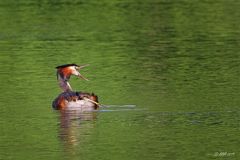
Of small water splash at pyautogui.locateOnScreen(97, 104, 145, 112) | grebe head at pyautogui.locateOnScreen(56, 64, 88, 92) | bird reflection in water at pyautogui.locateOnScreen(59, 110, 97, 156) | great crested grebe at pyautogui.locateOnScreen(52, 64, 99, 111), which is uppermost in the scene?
grebe head at pyautogui.locateOnScreen(56, 64, 88, 92)

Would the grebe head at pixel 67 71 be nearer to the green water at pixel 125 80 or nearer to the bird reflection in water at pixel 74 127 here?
the green water at pixel 125 80

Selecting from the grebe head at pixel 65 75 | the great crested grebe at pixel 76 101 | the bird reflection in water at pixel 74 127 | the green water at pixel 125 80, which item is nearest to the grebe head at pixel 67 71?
the grebe head at pixel 65 75

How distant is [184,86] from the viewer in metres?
24.8

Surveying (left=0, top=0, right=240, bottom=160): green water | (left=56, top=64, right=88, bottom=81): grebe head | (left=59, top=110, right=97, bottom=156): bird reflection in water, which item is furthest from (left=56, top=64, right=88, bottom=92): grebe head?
(left=59, top=110, right=97, bottom=156): bird reflection in water

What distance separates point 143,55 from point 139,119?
382 inches

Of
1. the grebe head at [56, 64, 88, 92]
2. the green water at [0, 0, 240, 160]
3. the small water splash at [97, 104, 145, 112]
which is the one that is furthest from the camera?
the grebe head at [56, 64, 88, 92]

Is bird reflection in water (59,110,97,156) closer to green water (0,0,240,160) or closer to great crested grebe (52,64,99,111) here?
green water (0,0,240,160)

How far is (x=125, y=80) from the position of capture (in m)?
25.8

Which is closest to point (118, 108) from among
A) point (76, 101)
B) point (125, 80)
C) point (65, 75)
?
point (76, 101)

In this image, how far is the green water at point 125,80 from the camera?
19.3 meters

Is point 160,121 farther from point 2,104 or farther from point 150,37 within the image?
Result: point 150,37

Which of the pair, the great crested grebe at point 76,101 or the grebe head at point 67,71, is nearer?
the great crested grebe at point 76,101

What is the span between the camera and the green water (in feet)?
63.5

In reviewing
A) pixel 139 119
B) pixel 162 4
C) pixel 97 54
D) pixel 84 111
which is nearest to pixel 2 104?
pixel 84 111
